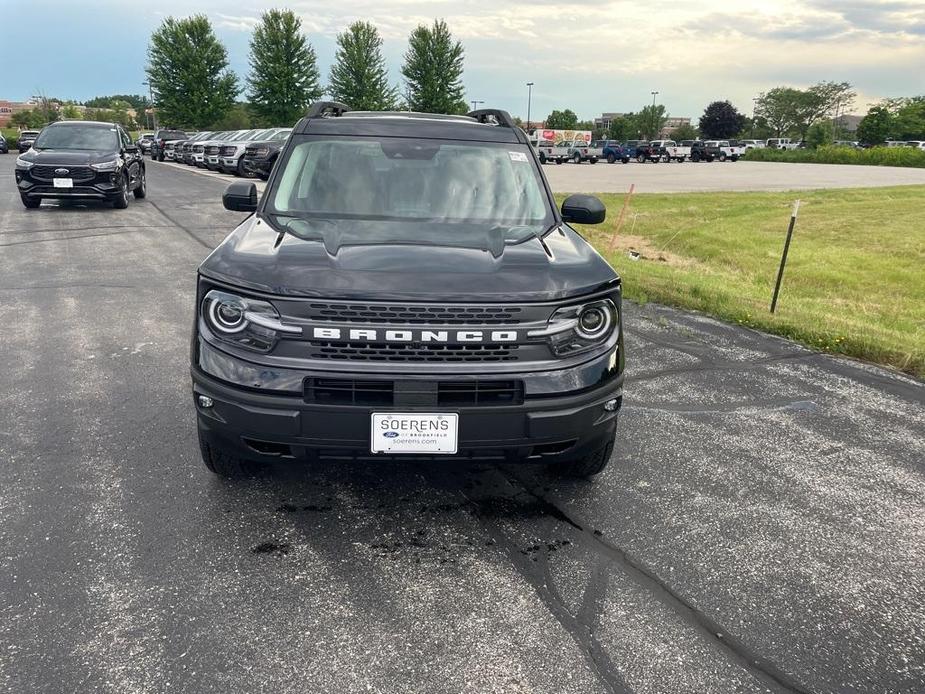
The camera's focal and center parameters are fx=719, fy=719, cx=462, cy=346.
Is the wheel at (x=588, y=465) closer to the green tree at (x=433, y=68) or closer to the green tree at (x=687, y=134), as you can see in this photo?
the green tree at (x=433, y=68)

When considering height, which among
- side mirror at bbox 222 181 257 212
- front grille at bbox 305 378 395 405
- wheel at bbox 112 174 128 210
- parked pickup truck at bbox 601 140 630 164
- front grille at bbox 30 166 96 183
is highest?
side mirror at bbox 222 181 257 212

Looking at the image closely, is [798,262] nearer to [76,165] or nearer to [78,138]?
[76,165]

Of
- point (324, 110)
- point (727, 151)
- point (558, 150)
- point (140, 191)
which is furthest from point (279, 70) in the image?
point (324, 110)

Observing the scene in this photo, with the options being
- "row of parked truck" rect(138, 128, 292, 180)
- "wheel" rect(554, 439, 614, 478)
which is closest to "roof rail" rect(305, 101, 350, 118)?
"wheel" rect(554, 439, 614, 478)

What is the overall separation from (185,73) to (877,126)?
3348 inches

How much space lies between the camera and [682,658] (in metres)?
2.41

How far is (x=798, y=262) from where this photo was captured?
45.6 feet

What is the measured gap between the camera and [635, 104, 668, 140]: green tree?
11419 centimetres

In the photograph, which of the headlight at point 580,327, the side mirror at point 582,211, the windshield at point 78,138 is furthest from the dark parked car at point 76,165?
the headlight at point 580,327

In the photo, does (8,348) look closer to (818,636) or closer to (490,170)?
(490,170)

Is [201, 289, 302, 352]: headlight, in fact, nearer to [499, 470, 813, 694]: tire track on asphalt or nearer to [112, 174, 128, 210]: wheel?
[499, 470, 813, 694]: tire track on asphalt

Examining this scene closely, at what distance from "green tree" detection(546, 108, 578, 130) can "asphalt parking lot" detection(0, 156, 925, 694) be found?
131 m

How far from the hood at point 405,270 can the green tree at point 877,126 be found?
107858mm

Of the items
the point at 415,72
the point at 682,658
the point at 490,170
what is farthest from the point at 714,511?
the point at 415,72
